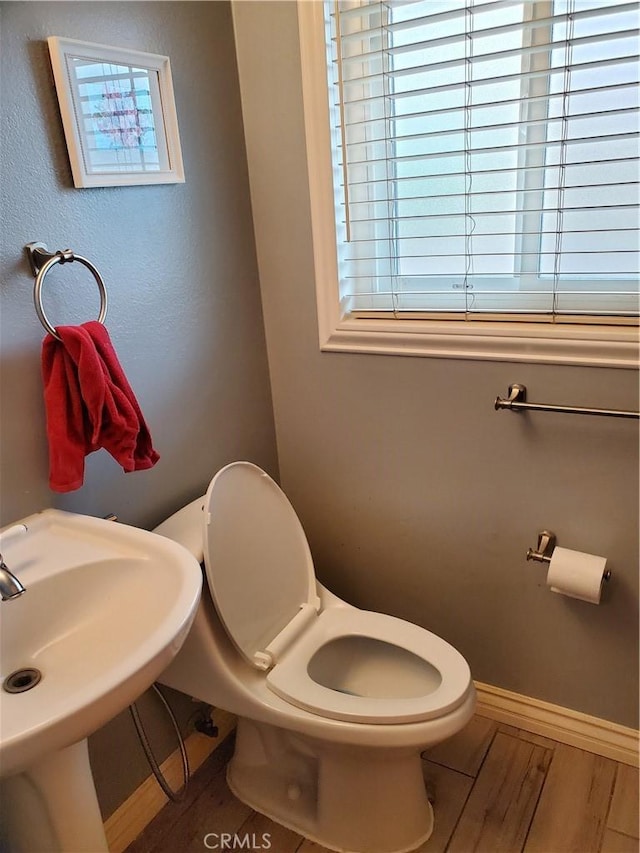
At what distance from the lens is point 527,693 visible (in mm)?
1709

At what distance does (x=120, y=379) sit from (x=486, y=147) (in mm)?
913

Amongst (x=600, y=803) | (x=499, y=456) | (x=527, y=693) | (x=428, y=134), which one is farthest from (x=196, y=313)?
(x=600, y=803)

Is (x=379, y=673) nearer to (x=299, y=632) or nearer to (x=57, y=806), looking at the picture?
(x=299, y=632)

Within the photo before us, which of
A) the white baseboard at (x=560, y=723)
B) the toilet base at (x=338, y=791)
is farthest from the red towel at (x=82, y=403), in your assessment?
the white baseboard at (x=560, y=723)

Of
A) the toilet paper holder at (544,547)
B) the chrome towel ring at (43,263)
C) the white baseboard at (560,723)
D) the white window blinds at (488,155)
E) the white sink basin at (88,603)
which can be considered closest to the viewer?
the white sink basin at (88,603)

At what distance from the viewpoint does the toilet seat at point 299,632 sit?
4.33 feet

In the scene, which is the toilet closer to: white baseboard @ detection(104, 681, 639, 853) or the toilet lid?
the toilet lid

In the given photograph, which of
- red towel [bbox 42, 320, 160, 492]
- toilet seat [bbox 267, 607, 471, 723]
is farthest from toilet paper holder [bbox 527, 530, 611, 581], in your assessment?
red towel [bbox 42, 320, 160, 492]

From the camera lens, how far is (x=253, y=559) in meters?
1.47

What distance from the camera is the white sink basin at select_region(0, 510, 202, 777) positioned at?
968mm

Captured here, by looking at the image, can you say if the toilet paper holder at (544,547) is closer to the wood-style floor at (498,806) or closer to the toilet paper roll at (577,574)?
the toilet paper roll at (577,574)

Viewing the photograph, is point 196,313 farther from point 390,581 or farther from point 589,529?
point 589,529

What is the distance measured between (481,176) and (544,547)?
871 millimetres

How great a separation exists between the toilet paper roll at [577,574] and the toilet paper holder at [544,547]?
0.04 meters
